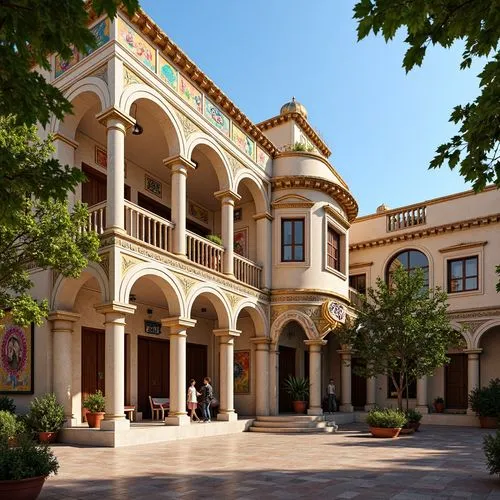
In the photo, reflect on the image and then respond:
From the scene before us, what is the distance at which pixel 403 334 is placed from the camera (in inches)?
716

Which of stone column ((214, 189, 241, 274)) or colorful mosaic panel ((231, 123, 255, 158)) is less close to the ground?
colorful mosaic panel ((231, 123, 255, 158))

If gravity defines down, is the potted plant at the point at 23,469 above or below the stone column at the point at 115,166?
below

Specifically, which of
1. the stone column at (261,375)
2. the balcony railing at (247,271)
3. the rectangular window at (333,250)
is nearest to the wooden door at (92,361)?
the balcony railing at (247,271)

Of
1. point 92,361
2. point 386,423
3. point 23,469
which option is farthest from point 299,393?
point 23,469

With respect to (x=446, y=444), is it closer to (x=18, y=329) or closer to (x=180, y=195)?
(x=180, y=195)

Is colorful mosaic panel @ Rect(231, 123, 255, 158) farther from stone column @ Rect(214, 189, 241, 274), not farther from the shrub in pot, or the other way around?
Result: the shrub in pot

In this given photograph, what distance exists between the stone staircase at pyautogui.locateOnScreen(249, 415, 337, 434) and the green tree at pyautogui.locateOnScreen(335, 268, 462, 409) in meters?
2.16

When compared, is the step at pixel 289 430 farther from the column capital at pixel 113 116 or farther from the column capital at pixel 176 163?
the column capital at pixel 113 116

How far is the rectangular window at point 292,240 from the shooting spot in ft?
68.6

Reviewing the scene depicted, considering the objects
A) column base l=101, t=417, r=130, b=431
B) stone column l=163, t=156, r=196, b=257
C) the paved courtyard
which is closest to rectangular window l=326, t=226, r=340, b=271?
stone column l=163, t=156, r=196, b=257

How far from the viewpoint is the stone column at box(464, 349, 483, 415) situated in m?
22.7

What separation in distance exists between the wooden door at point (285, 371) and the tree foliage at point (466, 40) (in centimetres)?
1802

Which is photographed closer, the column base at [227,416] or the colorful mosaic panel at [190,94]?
the colorful mosaic panel at [190,94]

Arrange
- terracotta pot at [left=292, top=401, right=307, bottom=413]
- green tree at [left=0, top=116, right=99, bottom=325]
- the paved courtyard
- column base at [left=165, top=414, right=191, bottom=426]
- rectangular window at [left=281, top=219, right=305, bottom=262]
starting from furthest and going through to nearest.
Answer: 1. rectangular window at [left=281, top=219, right=305, bottom=262]
2. terracotta pot at [left=292, top=401, right=307, bottom=413]
3. column base at [left=165, top=414, right=191, bottom=426]
4. green tree at [left=0, top=116, right=99, bottom=325]
5. the paved courtyard
